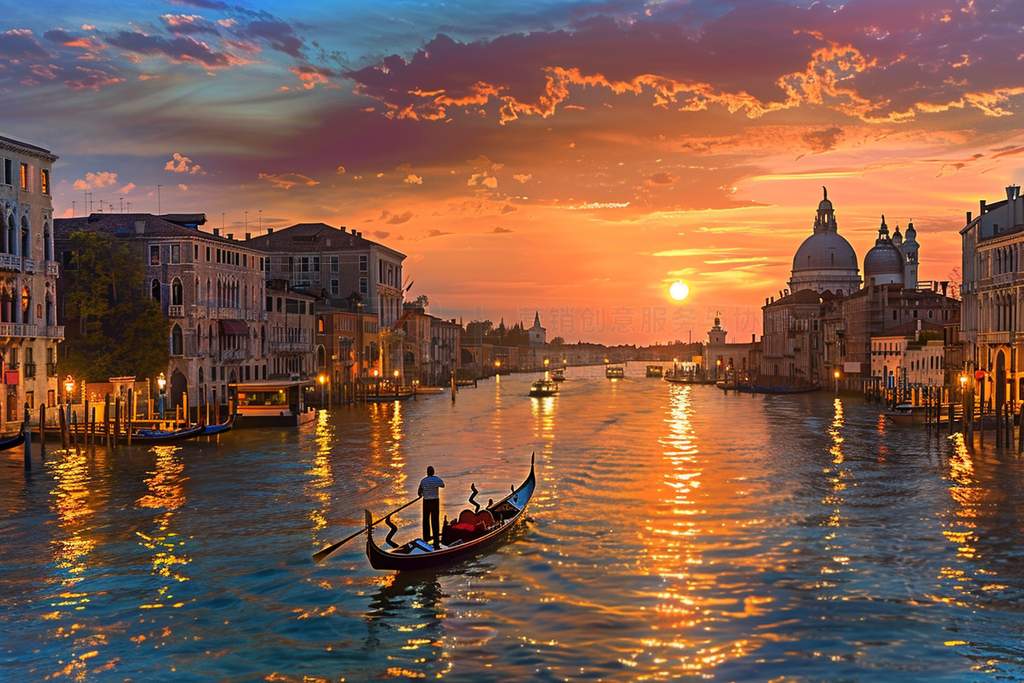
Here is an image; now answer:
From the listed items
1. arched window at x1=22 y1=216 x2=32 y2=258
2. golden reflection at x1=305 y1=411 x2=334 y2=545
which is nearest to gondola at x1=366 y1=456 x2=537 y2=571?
golden reflection at x1=305 y1=411 x2=334 y2=545

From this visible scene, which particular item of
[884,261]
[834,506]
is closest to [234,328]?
[834,506]

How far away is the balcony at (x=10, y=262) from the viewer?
4106 centimetres

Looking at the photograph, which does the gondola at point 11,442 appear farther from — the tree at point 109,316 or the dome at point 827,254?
the dome at point 827,254

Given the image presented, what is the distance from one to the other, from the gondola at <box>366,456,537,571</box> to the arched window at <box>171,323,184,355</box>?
39.5 meters

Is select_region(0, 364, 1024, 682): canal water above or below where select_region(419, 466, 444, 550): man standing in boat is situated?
below

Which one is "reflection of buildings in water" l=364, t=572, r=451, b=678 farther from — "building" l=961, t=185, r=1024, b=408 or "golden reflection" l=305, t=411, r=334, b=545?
"building" l=961, t=185, r=1024, b=408

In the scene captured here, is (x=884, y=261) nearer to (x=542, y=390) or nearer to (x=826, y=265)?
(x=826, y=265)

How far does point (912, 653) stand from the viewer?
14.4 metres

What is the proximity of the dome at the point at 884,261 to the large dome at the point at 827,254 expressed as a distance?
24.1 m

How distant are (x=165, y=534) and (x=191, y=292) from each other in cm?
3828

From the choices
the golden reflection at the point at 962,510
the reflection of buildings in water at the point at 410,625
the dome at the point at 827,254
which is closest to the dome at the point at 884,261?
the dome at the point at 827,254

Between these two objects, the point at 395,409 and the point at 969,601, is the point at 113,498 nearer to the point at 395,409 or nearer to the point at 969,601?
the point at 969,601

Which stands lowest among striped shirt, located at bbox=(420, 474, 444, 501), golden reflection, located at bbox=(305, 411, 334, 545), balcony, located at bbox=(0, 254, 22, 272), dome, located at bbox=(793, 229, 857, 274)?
golden reflection, located at bbox=(305, 411, 334, 545)

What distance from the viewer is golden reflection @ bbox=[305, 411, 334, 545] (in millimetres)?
24844
